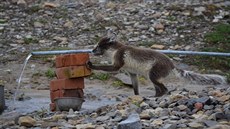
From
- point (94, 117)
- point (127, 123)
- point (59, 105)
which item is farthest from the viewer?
point (59, 105)

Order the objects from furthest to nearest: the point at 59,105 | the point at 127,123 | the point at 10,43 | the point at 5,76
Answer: the point at 10,43
the point at 5,76
the point at 59,105
the point at 127,123

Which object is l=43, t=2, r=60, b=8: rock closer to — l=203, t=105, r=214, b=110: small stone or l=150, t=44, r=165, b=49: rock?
l=150, t=44, r=165, b=49: rock

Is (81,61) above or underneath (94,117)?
above

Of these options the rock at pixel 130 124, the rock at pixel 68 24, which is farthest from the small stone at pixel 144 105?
the rock at pixel 68 24

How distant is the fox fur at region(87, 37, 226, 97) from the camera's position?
10.2 meters

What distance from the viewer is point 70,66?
383 inches

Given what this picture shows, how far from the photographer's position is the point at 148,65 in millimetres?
10258

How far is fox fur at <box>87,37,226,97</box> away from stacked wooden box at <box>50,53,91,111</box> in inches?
7.9

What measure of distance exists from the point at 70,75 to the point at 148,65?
128 centimetres

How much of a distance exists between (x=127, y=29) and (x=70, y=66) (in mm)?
7790

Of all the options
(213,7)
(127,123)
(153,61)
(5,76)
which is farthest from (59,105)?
(213,7)

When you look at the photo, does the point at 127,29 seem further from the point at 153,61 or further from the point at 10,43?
the point at 153,61

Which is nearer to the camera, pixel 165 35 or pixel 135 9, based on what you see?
pixel 165 35

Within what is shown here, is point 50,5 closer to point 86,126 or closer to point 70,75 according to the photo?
point 70,75
